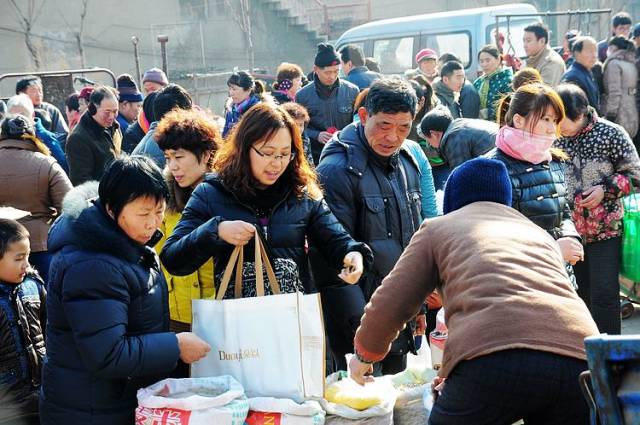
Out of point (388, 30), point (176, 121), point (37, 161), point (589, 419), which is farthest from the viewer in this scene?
point (388, 30)

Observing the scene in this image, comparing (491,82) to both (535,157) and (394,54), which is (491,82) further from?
(535,157)

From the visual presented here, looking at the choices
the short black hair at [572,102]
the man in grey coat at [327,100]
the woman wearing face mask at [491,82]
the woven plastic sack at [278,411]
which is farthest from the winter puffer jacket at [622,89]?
the woven plastic sack at [278,411]

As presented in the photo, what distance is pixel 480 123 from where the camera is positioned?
567 centimetres

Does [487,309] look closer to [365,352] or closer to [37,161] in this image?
[365,352]

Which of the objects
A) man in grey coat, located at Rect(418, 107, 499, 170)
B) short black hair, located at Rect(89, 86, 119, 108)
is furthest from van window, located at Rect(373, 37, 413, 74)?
man in grey coat, located at Rect(418, 107, 499, 170)

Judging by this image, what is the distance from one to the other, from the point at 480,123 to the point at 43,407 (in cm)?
351

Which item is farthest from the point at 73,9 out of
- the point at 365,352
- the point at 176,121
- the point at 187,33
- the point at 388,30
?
the point at 365,352

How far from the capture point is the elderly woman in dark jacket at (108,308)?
2.92m

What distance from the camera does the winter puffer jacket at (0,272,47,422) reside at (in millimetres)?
3838

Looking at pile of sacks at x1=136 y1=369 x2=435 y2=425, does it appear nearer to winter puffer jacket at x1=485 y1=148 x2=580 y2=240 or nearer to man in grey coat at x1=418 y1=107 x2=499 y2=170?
winter puffer jacket at x1=485 y1=148 x2=580 y2=240

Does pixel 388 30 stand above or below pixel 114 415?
above

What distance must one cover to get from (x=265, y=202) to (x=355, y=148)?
29.6 inches

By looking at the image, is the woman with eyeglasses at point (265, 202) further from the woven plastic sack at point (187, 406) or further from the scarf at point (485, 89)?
the scarf at point (485, 89)

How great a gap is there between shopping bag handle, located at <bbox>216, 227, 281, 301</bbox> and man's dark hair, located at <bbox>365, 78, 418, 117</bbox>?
1082mm
